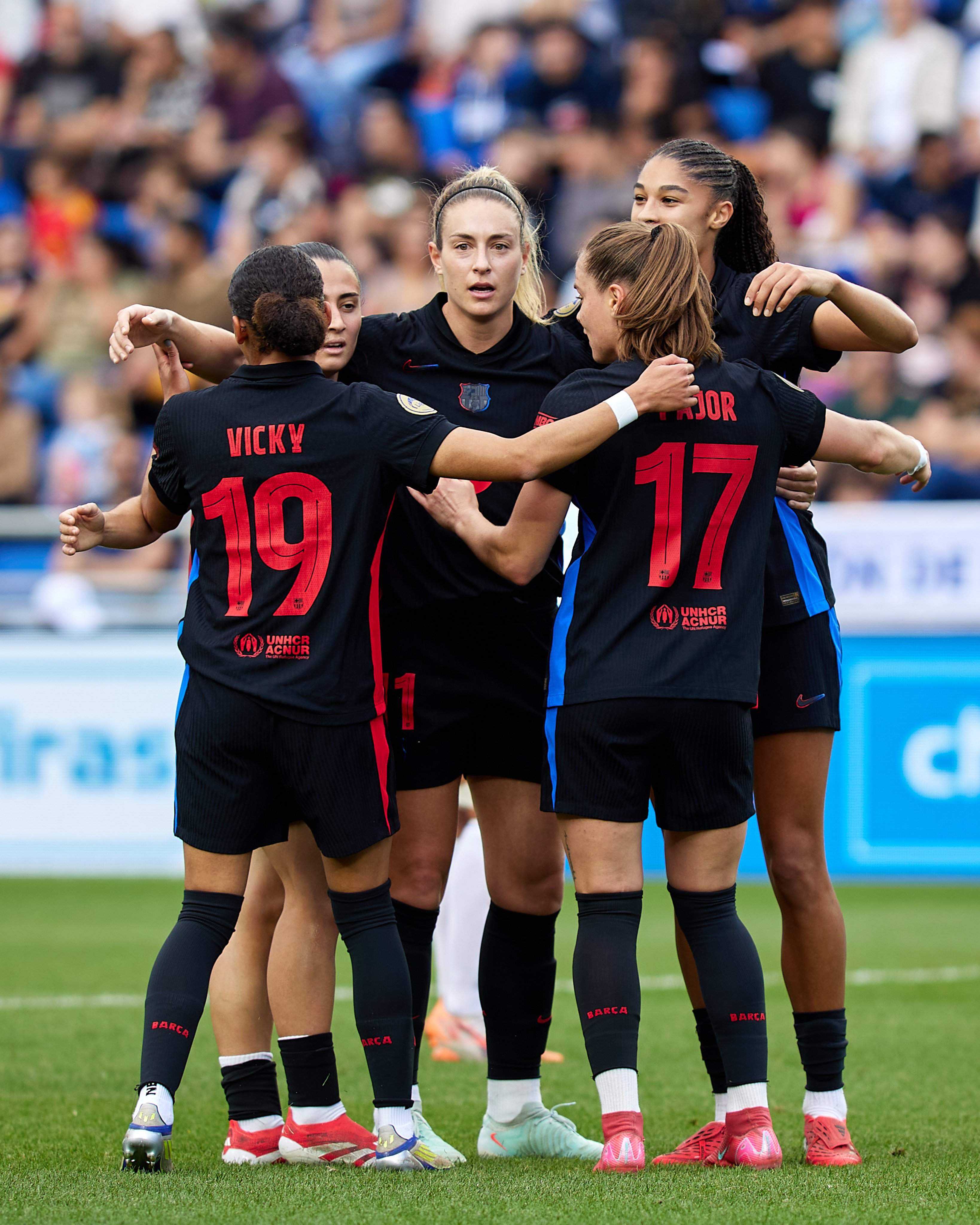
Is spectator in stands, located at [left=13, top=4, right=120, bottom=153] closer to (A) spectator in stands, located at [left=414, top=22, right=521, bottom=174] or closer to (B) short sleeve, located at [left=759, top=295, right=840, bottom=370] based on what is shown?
(A) spectator in stands, located at [left=414, top=22, right=521, bottom=174]

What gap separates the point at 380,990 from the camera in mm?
3584

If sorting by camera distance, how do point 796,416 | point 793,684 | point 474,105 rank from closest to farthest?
point 796,416 → point 793,684 → point 474,105

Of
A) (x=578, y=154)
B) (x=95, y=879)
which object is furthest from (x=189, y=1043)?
(x=578, y=154)

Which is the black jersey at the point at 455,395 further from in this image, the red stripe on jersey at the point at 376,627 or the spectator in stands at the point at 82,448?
the spectator in stands at the point at 82,448

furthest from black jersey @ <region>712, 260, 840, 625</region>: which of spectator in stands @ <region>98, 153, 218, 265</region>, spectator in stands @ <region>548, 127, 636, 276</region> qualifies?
spectator in stands @ <region>98, 153, 218, 265</region>

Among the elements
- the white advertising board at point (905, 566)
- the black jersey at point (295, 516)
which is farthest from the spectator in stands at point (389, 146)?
the black jersey at point (295, 516)

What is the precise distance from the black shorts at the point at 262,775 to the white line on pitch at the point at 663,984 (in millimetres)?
2932

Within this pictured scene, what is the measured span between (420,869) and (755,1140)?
1.03 meters

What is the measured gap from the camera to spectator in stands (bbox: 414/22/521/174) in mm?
14469

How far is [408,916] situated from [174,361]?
4.74 feet

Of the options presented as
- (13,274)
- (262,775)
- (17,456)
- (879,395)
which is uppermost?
(13,274)

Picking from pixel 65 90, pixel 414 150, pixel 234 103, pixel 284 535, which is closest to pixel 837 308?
pixel 284 535

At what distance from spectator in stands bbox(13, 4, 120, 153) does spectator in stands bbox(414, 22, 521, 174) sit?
307 centimetres

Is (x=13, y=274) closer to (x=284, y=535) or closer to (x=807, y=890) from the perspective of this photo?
(x=284, y=535)
